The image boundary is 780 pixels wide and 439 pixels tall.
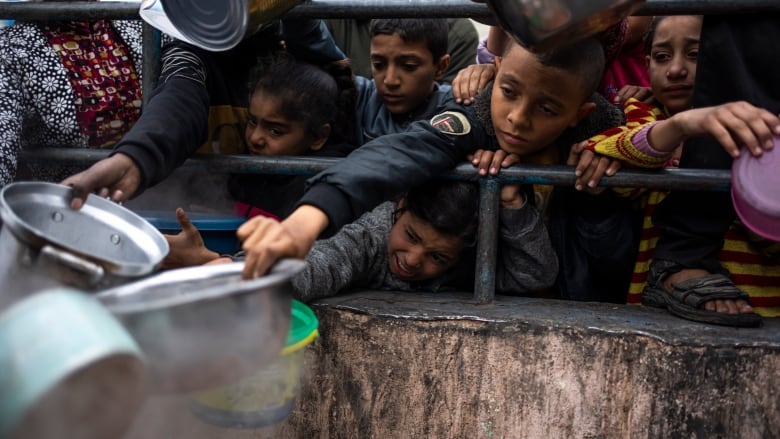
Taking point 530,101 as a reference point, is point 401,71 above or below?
above

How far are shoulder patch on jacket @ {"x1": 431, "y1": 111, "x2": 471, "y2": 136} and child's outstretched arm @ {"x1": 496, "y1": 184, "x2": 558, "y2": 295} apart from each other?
211mm

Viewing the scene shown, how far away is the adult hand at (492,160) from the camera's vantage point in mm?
2354

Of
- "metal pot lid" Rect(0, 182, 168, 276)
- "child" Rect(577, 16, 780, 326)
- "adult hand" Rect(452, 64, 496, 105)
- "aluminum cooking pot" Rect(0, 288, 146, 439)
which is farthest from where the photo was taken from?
"adult hand" Rect(452, 64, 496, 105)

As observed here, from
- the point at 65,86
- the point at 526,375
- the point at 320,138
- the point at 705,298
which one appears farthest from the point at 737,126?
the point at 65,86

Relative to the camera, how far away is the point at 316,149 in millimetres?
3055

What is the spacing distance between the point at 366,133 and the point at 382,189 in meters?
1.04

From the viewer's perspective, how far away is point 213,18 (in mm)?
2350

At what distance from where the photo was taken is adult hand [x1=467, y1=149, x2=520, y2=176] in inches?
92.7

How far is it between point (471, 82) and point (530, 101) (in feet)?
1.24

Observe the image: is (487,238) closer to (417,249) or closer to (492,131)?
(417,249)

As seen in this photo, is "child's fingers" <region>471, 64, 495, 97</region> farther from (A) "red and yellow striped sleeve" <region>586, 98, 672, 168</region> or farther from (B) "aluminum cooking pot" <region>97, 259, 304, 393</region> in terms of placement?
(B) "aluminum cooking pot" <region>97, 259, 304, 393</region>

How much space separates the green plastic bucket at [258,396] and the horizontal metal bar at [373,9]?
99 cm

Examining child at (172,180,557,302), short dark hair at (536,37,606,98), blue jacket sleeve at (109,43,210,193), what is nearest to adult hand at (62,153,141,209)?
blue jacket sleeve at (109,43,210,193)

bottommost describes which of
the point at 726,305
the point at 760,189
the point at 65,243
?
the point at 726,305
